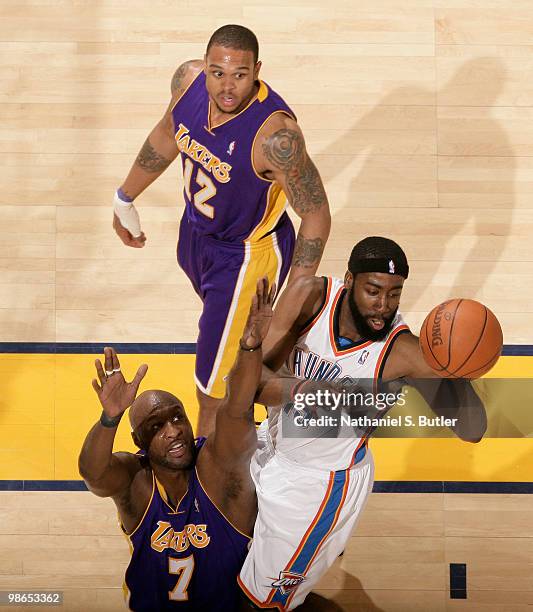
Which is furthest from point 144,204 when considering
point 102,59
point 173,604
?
point 173,604

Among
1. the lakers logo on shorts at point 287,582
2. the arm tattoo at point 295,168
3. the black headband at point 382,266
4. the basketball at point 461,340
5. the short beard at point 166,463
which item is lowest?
the lakers logo on shorts at point 287,582

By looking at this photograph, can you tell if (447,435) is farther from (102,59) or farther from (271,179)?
(102,59)

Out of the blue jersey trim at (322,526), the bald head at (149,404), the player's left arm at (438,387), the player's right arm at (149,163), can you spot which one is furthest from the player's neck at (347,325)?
the player's right arm at (149,163)

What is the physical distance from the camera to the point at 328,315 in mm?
3453

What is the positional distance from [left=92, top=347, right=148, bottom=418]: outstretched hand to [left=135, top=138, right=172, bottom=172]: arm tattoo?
117 cm

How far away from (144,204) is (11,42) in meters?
1.19

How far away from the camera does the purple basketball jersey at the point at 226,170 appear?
3.86m

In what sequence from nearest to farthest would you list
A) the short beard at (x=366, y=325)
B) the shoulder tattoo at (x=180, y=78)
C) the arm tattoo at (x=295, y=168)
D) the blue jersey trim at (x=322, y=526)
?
1. the short beard at (x=366, y=325)
2. the blue jersey trim at (x=322, y=526)
3. the arm tattoo at (x=295, y=168)
4. the shoulder tattoo at (x=180, y=78)

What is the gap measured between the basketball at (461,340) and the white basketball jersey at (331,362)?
0.18 m

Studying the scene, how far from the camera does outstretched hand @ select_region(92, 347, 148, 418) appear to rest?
3.43 meters

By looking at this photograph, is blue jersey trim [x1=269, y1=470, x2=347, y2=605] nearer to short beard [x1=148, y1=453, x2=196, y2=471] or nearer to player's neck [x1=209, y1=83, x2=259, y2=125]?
short beard [x1=148, y1=453, x2=196, y2=471]

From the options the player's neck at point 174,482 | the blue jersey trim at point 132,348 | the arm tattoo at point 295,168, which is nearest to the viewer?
the player's neck at point 174,482

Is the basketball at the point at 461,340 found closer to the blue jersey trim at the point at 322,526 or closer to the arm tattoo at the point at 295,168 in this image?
the blue jersey trim at the point at 322,526

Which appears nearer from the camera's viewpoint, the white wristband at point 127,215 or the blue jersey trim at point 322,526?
the blue jersey trim at point 322,526
